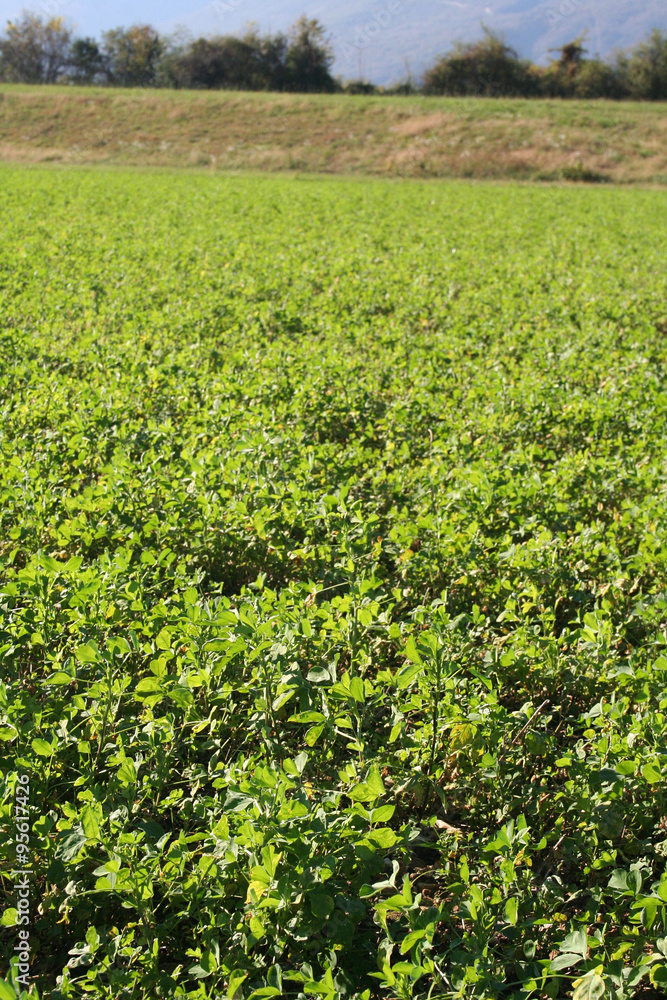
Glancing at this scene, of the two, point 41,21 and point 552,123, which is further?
point 41,21

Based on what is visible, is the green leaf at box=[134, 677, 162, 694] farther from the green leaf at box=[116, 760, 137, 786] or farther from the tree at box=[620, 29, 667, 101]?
the tree at box=[620, 29, 667, 101]

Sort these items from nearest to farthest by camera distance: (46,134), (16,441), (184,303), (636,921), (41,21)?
1. (636,921)
2. (16,441)
3. (184,303)
4. (46,134)
5. (41,21)

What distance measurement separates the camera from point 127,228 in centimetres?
1477

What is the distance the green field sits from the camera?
2014 mm

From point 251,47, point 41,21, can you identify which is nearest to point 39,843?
point 251,47

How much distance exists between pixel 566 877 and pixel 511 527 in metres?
2.04

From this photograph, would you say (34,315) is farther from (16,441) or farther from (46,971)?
(46,971)

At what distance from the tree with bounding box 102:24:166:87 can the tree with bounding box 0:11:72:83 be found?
5.83 meters

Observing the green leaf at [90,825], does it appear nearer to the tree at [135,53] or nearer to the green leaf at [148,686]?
the green leaf at [148,686]

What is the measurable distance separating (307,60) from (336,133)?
76.4 feet

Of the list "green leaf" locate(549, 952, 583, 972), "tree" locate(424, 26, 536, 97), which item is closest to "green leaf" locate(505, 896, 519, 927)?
"green leaf" locate(549, 952, 583, 972)

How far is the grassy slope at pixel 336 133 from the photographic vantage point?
3575 cm

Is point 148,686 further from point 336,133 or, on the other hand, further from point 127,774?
point 336,133

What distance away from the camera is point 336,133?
3947cm
